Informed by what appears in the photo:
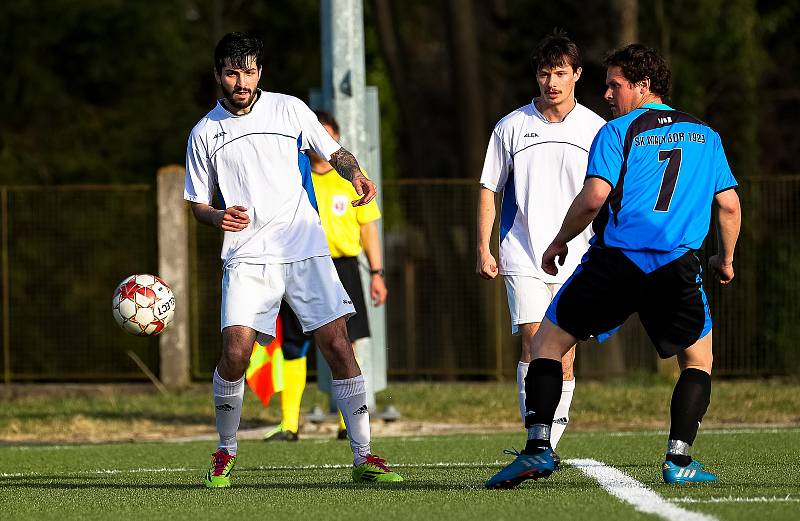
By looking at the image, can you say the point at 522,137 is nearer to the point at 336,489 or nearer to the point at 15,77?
the point at 336,489

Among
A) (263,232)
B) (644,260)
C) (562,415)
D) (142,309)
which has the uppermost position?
(263,232)

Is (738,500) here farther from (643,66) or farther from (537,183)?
(537,183)

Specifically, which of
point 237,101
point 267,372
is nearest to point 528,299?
point 237,101

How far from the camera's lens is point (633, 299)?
7.09 metres

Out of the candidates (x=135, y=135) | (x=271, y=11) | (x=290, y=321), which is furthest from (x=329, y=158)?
(x=271, y=11)

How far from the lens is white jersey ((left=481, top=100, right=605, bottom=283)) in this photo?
852 centimetres

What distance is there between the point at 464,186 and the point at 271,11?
16268 millimetres

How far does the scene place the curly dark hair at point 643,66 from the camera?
23.9 ft

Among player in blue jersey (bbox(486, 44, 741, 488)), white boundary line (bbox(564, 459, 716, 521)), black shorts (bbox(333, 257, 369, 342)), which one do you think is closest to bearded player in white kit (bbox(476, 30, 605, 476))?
white boundary line (bbox(564, 459, 716, 521))

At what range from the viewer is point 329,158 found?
800 centimetres

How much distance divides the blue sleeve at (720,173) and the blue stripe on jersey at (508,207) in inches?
63.4

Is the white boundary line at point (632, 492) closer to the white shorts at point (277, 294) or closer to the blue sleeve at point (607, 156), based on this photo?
the blue sleeve at point (607, 156)

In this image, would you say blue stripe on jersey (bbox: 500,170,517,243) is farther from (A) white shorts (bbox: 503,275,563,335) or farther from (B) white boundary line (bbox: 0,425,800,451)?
(B) white boundary line (bbox: 0,425,800,451)

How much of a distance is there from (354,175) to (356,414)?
4.13 ft
